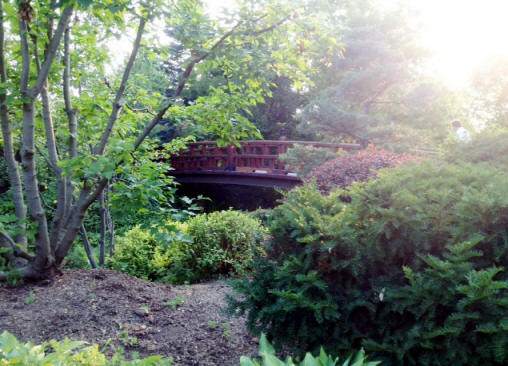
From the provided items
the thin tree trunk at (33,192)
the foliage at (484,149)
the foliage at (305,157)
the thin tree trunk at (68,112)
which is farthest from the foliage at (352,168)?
the foliage at (305,157)

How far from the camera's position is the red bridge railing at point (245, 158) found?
12.6 meters

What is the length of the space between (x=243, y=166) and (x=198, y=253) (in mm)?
8969

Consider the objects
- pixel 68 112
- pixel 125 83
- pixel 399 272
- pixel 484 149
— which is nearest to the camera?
pixel 399 272

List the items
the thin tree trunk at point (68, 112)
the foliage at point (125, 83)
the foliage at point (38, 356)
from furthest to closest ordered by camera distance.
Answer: the thin tree trunk at point (68, 112) < the foliage at point (125, 83) < the foliage at point (38, 356)

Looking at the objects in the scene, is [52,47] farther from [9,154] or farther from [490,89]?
[490,89]

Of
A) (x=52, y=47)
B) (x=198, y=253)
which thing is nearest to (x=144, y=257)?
(x=198, y=253)

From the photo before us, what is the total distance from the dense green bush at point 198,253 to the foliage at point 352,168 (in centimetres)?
130

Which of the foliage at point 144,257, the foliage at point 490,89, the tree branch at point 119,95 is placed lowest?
the foliage at point 144,257

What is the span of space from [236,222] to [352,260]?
445cm

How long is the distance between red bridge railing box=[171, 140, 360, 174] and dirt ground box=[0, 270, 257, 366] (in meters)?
6.72

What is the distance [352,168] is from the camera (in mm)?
5879

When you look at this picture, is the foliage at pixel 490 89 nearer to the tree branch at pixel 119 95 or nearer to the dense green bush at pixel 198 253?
the dense green bush at pixel 198 253

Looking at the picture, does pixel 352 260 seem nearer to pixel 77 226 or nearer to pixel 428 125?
pixel 77 226

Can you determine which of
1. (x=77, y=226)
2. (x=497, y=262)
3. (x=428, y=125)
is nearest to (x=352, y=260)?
(x=497, y=262)
